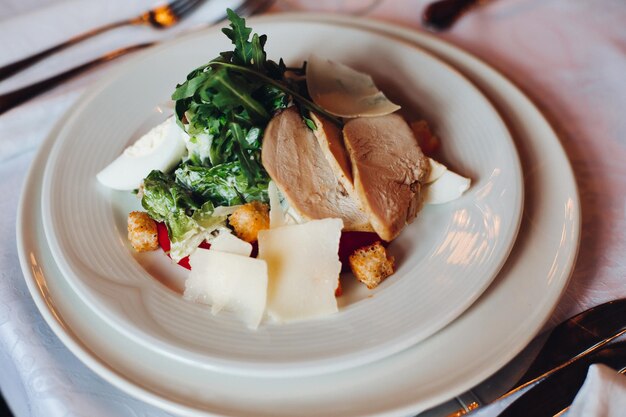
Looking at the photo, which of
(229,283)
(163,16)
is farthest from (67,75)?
(229,283)

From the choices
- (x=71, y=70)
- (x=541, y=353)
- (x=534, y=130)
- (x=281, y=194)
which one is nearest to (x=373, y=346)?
(x=541, y=353)

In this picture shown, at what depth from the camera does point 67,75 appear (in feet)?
9.01

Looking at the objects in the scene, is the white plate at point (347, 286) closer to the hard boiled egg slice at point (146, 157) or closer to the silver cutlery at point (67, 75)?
the hard boiled egg slice at point (146, 157)

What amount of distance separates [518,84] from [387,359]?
1692mm

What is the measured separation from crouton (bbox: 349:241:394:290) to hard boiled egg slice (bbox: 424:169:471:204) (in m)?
0.36

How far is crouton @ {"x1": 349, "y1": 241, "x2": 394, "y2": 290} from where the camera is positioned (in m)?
1.91

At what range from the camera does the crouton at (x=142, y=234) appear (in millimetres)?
2086

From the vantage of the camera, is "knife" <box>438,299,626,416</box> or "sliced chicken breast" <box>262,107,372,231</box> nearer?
"knife" <box>438,299,626,416</box>

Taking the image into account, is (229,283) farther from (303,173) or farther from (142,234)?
(303,173)

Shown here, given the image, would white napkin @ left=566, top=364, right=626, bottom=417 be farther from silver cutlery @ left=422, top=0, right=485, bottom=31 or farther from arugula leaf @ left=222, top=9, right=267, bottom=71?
silver cutlery @ left=422, top=0, right=485, bottom=31

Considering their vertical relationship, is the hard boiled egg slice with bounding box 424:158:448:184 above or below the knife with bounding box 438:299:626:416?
above

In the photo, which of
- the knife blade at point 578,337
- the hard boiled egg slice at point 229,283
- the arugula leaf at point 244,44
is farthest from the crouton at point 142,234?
the knife blade at point 578,337

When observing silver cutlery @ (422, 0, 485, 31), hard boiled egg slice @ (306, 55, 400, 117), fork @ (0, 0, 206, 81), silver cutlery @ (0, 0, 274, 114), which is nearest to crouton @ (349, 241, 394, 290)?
hard boiled egg slice @ (306, 55, 400, 117)

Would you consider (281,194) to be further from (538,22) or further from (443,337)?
(538,22)
